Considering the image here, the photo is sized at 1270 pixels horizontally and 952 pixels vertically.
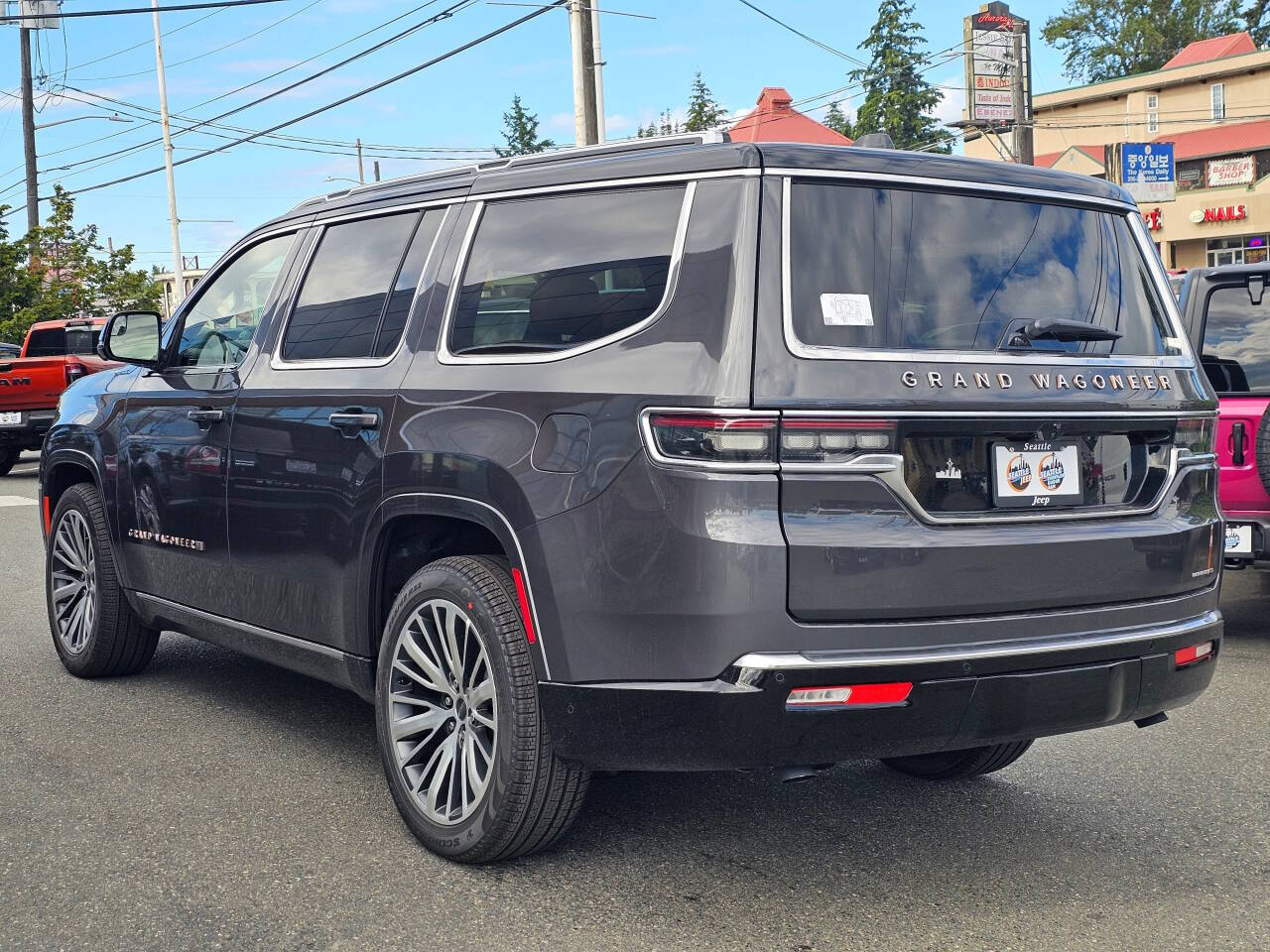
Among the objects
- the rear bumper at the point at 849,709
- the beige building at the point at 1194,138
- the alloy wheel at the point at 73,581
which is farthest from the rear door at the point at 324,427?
the beige building at the point at 1194,138

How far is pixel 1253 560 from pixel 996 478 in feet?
12.9

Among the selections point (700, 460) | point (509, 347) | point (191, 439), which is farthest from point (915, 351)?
point (191, 439)

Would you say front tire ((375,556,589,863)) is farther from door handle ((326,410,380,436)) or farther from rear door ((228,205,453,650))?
door handle ((326,410,380,436))

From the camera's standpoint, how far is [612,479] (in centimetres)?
341

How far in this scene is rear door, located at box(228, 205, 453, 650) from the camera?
4355 millimetres

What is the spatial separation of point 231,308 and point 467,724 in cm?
228

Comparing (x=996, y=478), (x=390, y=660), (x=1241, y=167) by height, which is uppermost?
(x=1241, y=167)

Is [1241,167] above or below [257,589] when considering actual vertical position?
above

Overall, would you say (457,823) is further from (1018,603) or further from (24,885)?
(1018,603)

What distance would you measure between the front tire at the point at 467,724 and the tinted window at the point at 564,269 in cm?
68

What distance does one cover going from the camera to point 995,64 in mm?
26406

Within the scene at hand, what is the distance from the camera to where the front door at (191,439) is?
514 cm

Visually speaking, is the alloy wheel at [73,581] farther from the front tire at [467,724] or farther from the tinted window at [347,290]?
the front tire at [467,724]

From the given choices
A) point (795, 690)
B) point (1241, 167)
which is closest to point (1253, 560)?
point (795, 690)
